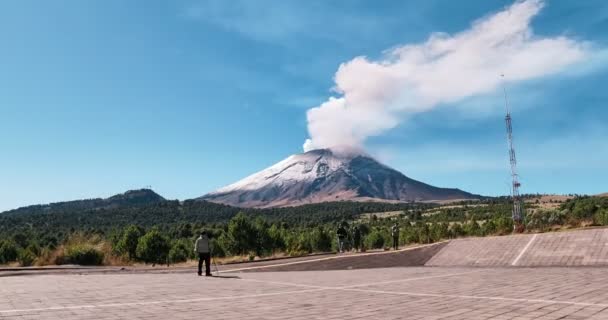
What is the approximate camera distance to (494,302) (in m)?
8.55

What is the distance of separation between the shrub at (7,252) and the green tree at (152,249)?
23.7 m

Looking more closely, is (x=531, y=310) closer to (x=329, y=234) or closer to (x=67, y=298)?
(x=67, y=298)

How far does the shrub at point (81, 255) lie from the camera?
85.3 feet

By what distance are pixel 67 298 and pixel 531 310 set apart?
8.59 m

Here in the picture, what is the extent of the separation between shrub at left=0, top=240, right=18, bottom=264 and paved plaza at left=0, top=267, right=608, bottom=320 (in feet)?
296

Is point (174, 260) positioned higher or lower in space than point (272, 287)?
lower

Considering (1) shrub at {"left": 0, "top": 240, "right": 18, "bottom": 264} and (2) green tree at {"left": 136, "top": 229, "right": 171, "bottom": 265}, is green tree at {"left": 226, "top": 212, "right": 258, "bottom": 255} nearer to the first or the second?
(2) green tree at {"left": 136, "top": 229, "right": 171, "bottom": 265}

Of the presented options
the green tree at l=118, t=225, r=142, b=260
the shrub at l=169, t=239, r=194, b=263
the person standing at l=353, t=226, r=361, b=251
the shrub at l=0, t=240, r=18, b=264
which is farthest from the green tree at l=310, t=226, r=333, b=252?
the person standing at l=353, t=226, r=361, b=251

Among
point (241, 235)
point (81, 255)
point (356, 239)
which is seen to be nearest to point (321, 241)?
point (241, 235)

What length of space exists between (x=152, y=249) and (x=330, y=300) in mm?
84111

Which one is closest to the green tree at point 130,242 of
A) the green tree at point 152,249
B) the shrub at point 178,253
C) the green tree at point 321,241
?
the green tree at point 152,249

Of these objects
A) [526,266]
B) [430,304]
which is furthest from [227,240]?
[430,304]

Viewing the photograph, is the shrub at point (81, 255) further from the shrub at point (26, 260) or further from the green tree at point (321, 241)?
the green tree at point (321, 241)

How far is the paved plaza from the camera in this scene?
7.55m
